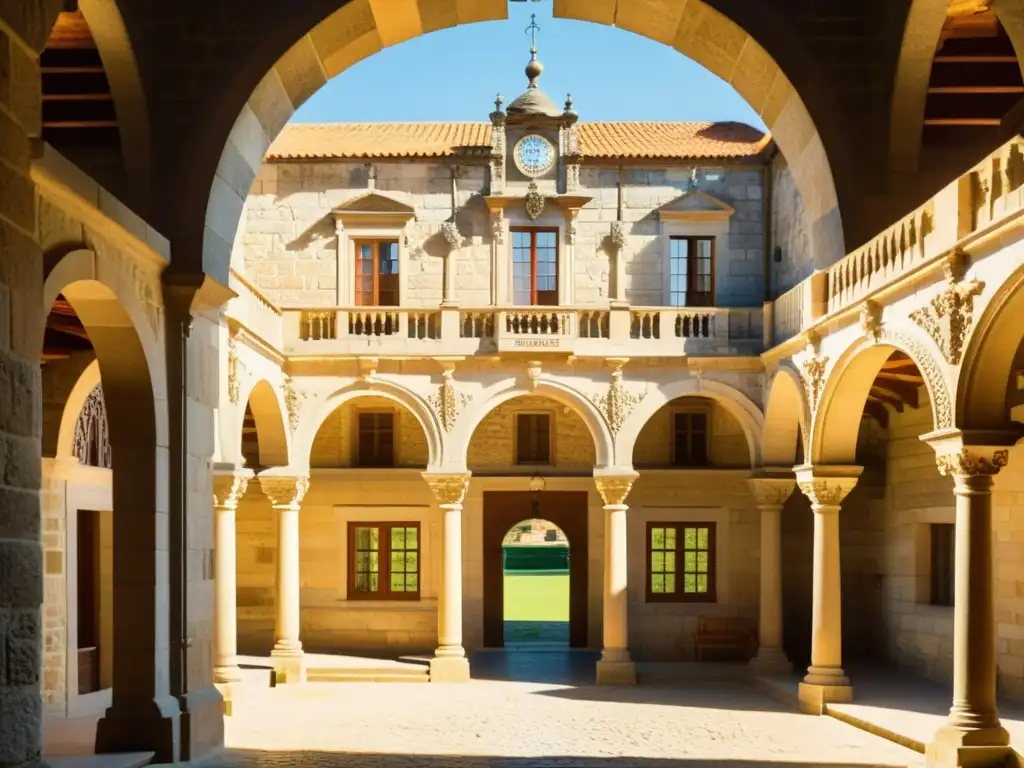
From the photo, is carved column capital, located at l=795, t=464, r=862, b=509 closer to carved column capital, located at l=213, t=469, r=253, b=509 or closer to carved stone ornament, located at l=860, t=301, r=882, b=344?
carved stone ornament, located at l=860, t=301, r=882, b=344

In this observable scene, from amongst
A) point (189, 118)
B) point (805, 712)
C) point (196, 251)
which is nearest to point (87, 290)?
point (196, 251)

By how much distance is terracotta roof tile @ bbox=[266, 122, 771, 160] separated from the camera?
20.2 m

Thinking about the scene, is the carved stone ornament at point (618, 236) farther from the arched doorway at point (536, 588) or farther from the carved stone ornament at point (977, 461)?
the carved stone ornament at point (977, 461)

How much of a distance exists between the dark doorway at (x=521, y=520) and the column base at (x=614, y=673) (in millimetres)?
3395

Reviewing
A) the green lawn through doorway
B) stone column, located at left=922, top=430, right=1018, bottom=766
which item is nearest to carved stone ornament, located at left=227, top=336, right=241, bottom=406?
stone column, located at left=922, top=430, right=1018, bottom=766

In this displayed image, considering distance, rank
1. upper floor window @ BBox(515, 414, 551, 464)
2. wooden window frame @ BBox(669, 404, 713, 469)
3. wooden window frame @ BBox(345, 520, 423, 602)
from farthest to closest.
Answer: upper floor window @ BBox(515, 414, 551, 464) → wooden window frame @ BBox(669, 404, 713, 469) → wooden window frame @ BBox(345, 520, 423, 602)

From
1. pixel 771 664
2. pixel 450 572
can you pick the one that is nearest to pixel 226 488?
pixel 450 572

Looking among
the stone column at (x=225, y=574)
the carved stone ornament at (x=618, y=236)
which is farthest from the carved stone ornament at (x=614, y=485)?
the stone column at (x=225, y=574)

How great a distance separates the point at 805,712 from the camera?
14734mm

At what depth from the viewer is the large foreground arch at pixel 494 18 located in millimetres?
10305

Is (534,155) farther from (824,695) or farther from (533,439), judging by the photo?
(824,695)

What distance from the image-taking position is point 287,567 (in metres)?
18.4

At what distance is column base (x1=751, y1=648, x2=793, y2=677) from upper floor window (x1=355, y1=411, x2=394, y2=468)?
7.77 m

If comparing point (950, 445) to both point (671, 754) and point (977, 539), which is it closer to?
point (977, 539)
